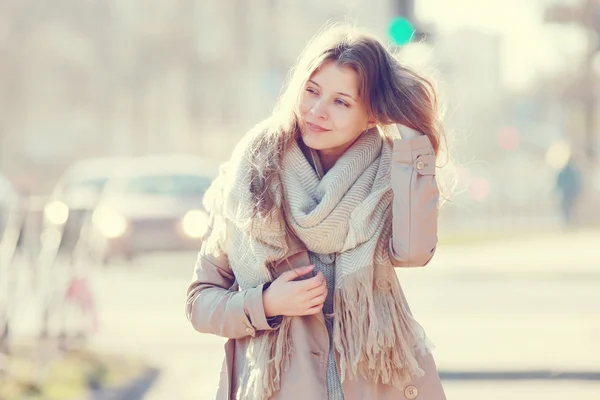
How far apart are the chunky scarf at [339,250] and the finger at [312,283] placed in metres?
0.06

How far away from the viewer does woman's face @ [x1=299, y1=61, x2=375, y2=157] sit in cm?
341

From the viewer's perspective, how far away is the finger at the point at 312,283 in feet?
10.6

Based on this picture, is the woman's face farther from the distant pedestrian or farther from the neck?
the distant pedestrian

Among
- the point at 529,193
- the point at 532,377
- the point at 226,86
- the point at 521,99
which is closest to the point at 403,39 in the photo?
the point at 532,377

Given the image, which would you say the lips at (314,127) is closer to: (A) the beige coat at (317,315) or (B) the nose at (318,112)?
(B) the nose at (318,112)

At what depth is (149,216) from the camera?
2022cm

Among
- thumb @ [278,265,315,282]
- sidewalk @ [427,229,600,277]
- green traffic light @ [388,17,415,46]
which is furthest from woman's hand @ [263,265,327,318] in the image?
sidewalk @ [427,229,600,277]

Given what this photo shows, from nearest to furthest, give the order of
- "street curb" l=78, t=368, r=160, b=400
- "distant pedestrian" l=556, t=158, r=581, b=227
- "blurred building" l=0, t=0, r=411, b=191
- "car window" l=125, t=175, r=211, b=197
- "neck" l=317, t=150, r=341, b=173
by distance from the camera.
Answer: "neck" l=317, t=150, r=341, b=173, "street curb" l=78, t=368, r=160, b=400, "car window" l=125, t=175, r=211, b=197, "distant pedestrian" l=556, t=158, r=581, b=227, "blurred building" l=0, t=0, r=411, b=191

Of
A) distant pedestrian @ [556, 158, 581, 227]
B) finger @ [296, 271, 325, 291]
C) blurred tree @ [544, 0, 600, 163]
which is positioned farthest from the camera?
distant pedestrian @ [556, 158, 581, 227]

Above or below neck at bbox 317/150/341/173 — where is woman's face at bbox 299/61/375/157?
above

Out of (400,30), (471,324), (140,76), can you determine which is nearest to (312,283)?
(471,324)

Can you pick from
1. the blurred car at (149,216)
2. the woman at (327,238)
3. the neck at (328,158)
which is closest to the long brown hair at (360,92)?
the woman at (327,238)

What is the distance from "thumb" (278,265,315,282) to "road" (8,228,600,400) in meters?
4.90

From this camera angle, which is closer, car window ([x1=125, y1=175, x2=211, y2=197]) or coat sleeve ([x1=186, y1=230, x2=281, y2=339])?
coat sleeve ([x1=186, y1=230, x2=281, y2=339])
